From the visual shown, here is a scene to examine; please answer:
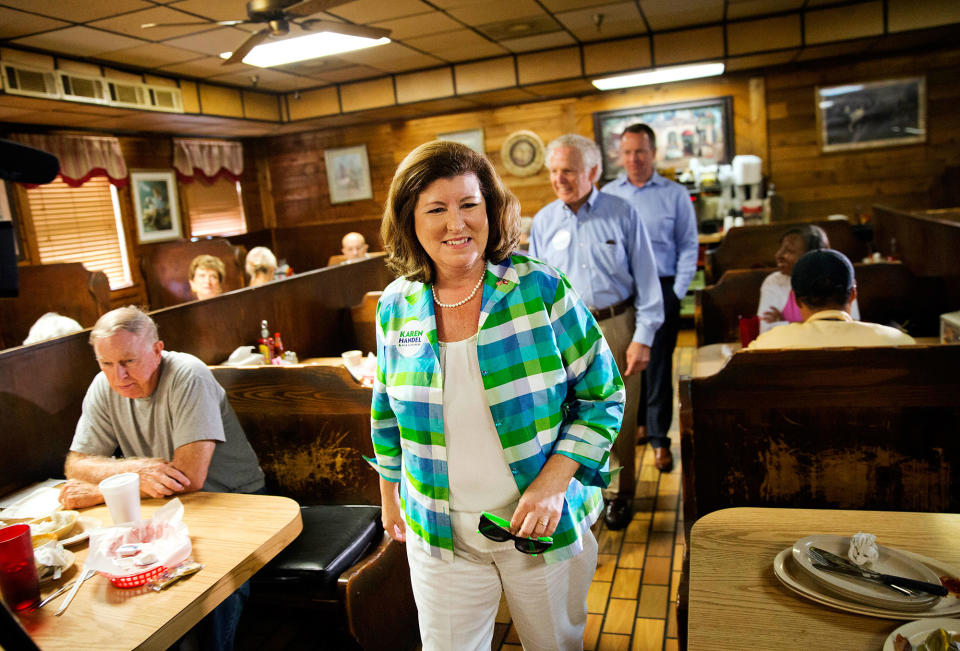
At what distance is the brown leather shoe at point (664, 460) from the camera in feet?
13.0

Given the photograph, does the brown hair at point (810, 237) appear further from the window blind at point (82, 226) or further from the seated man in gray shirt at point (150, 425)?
the window blind at point (82, 226)

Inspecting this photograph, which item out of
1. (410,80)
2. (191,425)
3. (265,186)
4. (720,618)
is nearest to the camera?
(720,618)

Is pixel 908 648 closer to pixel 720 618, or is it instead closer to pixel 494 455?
pixel 720 618

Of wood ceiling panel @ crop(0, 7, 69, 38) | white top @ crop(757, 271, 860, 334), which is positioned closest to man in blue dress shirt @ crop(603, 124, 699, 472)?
white top @ crop(757, 271, 860, 334)

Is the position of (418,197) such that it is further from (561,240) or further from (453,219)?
(561,240)

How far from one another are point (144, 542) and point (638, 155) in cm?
352

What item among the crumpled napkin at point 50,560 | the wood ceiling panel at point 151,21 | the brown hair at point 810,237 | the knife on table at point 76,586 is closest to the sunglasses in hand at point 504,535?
the knife on table at point 76,586

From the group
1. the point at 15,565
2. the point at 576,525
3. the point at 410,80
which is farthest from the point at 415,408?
the point at 410,80

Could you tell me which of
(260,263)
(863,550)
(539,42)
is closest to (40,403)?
(863,550)

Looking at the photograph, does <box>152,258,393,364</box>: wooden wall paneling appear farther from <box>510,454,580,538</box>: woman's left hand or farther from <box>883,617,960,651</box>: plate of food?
<box>883,617,960,651</box>: plate of food

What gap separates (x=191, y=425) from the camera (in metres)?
2.22

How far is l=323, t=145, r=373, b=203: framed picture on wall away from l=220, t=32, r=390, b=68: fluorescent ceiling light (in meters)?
3.67

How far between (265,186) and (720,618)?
10.2 metres

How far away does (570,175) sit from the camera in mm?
3047
